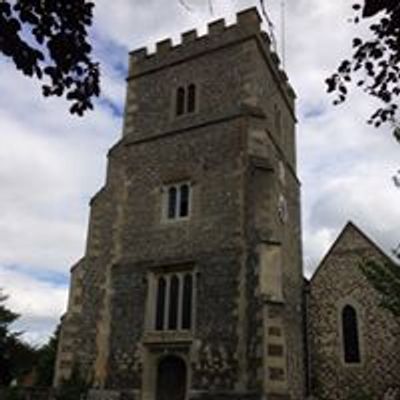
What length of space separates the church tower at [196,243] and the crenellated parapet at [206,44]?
0.18 feet

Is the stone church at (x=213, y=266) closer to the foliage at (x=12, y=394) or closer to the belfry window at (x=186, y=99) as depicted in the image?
the belfry window at (x=186, y=99)

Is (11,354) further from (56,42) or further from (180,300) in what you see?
(56,42)

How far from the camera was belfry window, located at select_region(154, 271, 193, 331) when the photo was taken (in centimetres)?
1688

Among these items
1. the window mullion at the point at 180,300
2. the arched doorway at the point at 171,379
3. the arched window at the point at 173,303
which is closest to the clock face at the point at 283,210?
the window mullion at the point at 180,300

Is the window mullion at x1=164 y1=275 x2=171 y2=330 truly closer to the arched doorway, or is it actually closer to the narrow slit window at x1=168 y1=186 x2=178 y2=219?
the arched doorway

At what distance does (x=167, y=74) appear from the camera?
69.3 ft

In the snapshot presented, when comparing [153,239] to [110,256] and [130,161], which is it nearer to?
[110,256]

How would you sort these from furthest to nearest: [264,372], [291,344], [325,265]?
[325,265], [291,344], [264,372]

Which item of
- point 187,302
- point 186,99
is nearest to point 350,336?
point 187,302

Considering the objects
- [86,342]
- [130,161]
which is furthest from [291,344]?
[130,161]

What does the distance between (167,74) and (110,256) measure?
697 centimetres

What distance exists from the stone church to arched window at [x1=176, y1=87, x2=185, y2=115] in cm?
5

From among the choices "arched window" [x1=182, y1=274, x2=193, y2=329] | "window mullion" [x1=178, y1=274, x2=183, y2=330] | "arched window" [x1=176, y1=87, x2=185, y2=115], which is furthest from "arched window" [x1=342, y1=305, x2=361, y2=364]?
"arched window" [x1=176, y1=87, x2=185, y2=115]

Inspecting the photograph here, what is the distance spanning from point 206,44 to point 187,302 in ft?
30.5
